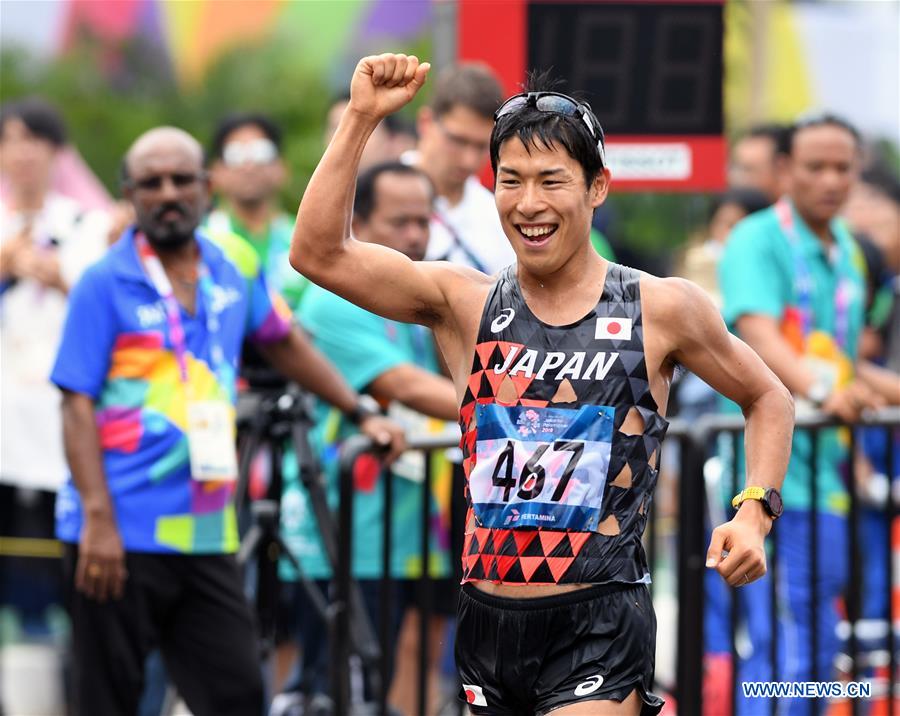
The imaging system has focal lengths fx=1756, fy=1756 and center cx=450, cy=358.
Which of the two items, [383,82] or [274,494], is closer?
[383,82]

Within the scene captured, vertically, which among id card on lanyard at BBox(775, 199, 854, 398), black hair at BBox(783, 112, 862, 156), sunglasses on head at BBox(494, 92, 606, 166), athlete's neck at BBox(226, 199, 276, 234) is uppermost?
black hair at BBox(783, 112, 862, 156)

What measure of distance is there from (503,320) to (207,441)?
7.17 feet

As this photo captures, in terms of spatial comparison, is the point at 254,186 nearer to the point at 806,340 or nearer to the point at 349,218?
the point at 806,340

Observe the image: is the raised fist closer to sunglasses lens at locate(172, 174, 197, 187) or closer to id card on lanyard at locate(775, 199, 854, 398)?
sunglasses lens at locate(172, 174, 197, 187)

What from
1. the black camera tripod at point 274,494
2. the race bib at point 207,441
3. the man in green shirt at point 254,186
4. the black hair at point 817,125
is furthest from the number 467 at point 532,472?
the man in green shirt at point 254,186

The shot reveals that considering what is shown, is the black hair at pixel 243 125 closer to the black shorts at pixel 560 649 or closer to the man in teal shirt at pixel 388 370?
the man in teal shirt at pixel 388 370

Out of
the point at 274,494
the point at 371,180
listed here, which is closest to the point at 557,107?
the point at 371,180

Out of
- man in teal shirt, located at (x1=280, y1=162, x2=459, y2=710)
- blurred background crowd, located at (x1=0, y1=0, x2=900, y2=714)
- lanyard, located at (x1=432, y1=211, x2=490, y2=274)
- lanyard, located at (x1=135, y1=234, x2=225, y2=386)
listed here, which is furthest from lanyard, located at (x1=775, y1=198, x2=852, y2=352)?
lanyard, located at (x1=135, y1=234, x2=225, y2=386)

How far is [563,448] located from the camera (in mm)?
4223

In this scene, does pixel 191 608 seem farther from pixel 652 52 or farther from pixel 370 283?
pixel 652 52

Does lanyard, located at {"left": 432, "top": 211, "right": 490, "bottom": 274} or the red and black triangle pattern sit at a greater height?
lanyard, located at {"left": 432, "top": 211, "right": 490, "bottom": 274}

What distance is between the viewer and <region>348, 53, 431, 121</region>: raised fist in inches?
165

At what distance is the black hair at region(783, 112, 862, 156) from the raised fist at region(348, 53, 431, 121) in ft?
13.3

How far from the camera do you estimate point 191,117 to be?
27.3m
